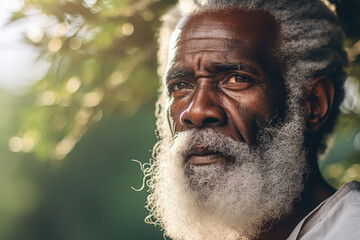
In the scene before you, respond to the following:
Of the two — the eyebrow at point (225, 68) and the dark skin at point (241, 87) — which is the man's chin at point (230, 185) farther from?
the eyebrow at point (225, 68)

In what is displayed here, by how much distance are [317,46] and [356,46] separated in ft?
2.23

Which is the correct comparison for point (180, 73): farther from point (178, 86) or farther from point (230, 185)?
point (230, 185)

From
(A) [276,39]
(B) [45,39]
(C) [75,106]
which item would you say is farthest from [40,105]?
(A) [276,39]

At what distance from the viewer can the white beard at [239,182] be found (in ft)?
6.24

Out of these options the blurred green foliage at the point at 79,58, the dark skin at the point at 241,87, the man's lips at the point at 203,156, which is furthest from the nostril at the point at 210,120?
the blurred green foliage at the point at 79,58

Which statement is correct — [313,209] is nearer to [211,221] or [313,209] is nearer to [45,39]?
[211,221]

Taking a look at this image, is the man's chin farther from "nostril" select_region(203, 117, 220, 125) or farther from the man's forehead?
the man's forehead

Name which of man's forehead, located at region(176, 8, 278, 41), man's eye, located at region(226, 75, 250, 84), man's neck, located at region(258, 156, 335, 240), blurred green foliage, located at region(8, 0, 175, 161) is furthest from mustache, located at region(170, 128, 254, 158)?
blurred green foliage, located at region(8, 0, 175, 161)

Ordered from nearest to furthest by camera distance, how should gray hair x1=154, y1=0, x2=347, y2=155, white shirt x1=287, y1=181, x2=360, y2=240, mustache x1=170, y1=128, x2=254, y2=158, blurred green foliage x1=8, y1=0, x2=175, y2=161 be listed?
white shirt x1=287, y1=181, x2=360, y2=240
mustache x1=170, y1=128, x2=254, y2=158
gray hair x1=154, y1=0, x2=347, y2=155
blurred green foliage x1=8, y1=0, x2=175, y2=161

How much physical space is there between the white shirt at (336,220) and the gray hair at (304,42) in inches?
17.1

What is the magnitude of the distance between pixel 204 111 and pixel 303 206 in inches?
27.8

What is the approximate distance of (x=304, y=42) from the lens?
206cm

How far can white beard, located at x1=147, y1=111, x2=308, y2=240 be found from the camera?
1.90m

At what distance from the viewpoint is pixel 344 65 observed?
2322 millimetres
